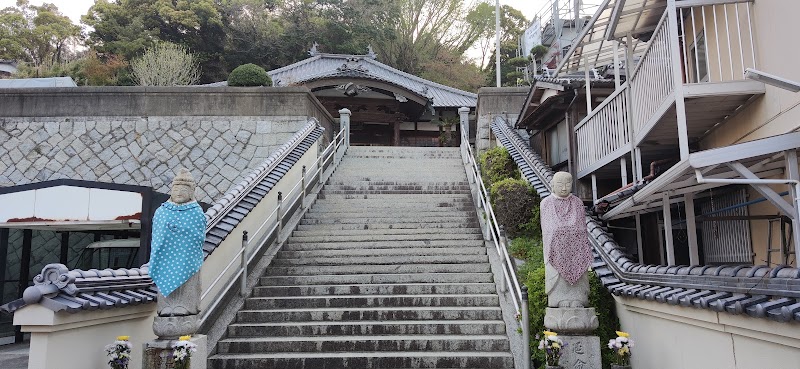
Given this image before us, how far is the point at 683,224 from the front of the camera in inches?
356

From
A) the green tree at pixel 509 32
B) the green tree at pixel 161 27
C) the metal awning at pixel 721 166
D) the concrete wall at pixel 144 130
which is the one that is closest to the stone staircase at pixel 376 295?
the metal awning at pixel 721 166

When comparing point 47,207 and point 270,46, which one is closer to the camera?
point 47,207

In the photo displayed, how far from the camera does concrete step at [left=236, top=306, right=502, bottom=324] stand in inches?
277

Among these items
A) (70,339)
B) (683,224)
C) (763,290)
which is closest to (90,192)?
(70,339)

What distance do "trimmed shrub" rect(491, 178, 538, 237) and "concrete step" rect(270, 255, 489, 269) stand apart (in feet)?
2.83

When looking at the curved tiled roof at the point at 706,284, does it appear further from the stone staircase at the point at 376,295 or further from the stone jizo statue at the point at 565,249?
the stone staircase at the point at 376,295

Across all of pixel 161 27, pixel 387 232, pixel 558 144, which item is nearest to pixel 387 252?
pixel 387 232

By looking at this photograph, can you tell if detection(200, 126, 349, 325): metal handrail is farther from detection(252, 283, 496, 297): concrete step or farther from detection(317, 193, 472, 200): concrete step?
detection(317, 193, 472, 200): concrete step

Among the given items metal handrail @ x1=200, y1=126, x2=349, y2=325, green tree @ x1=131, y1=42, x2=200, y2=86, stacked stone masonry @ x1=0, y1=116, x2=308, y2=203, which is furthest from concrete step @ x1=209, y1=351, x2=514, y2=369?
green tree @ x1=131, y1=42, x2=200, y2=86

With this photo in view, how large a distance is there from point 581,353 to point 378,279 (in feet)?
11.2

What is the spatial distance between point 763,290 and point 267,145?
11849 millimetres

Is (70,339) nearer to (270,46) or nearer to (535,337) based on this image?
(535,337)

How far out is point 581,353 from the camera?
5.35 m

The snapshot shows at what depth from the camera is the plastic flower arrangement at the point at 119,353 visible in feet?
15.9
